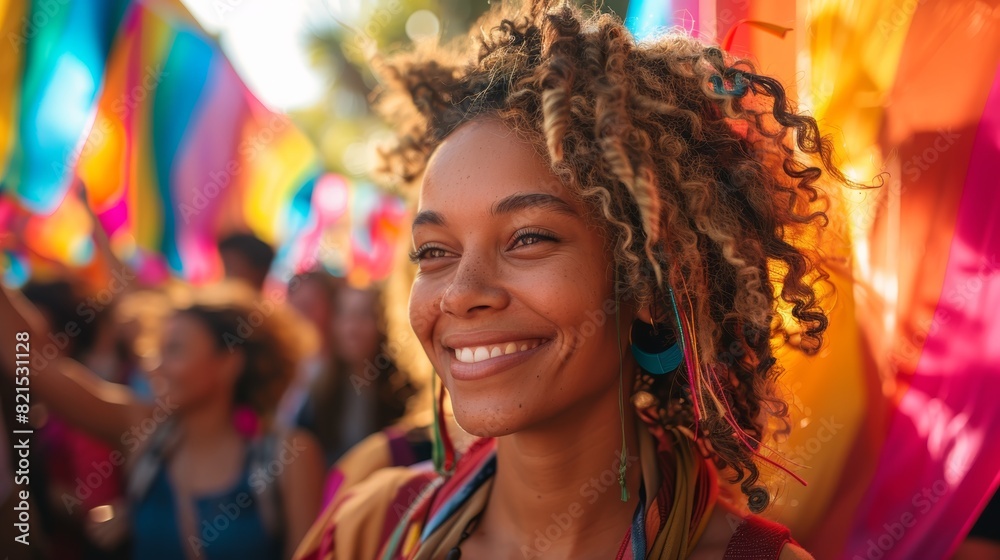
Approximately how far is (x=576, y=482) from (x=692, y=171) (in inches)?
31.0

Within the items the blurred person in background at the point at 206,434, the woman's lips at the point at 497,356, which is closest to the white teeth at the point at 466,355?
the woman's lips at the point at 497,356

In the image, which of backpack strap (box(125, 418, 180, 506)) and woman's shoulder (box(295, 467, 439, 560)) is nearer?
woman's shoulder (box(295, 467, 439, 560))

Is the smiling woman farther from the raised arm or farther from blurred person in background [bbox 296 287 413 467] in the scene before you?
blurred person in background [bbox 296 287 413 467]

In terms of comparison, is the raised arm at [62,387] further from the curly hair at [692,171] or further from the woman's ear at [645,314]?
the woman's ear at [645,314]

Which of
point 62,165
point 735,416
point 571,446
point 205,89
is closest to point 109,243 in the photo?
point 62,165

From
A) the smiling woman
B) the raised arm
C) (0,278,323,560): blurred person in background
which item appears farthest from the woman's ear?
the raised arm

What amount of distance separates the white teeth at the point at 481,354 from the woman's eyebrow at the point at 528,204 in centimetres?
29

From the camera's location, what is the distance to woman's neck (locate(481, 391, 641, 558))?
74.2 inches

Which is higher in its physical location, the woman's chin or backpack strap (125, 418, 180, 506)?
the woman's chin

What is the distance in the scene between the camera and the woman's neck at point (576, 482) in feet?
6.19

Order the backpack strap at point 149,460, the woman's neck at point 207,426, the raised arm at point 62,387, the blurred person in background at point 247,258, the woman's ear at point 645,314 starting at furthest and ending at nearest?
the blurred person in background at point 247,258 → the woman's neck at point 207,426 → the backpack strap at point 149,460 → the raised arm at point 62,387 → the woman's ear at point 645,314

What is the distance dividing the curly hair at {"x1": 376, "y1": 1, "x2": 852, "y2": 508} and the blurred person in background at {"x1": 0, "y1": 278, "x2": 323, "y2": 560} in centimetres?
228

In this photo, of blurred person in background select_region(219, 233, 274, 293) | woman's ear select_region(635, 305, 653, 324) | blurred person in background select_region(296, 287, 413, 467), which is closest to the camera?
woman's ear select_region(635, 305, 653, 324)

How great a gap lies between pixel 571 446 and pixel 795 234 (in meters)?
0.73
